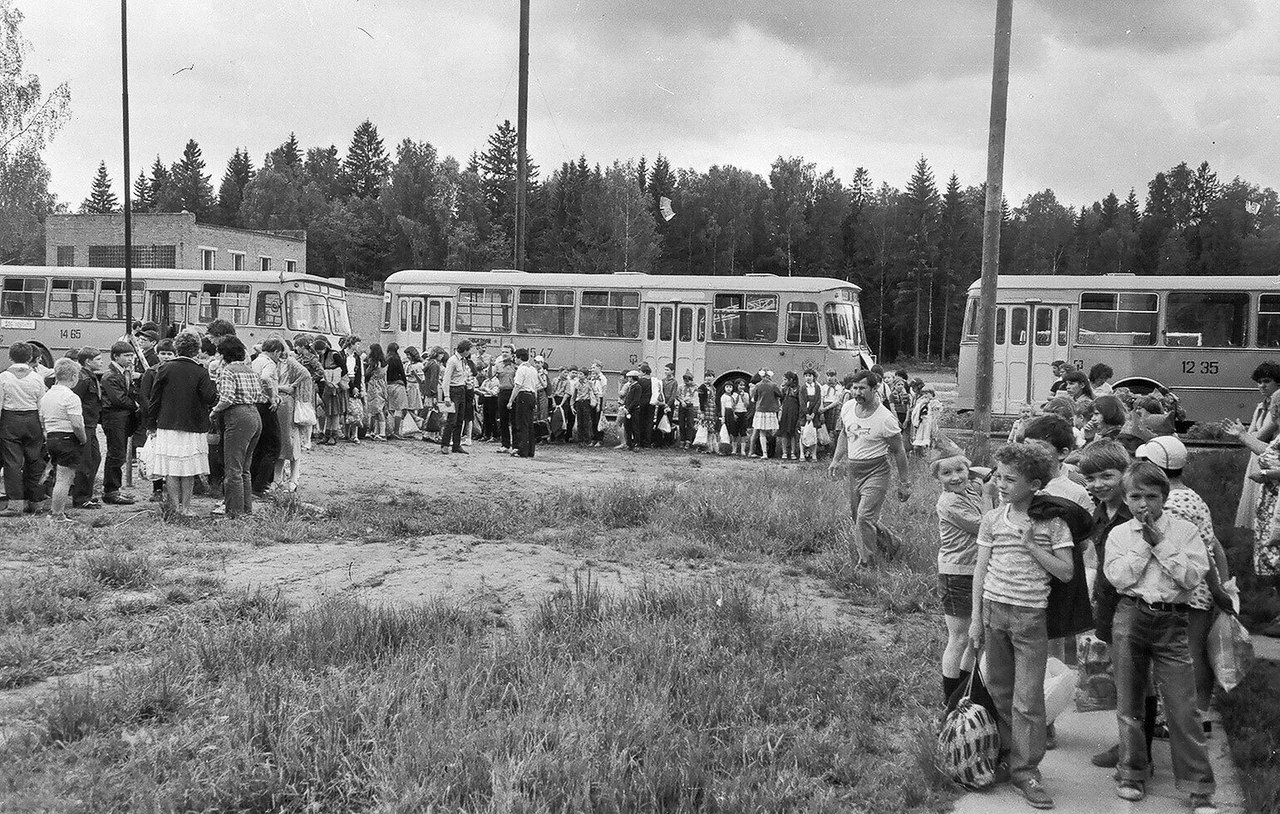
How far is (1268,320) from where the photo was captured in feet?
73.2

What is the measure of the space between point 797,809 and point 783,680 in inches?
63.3

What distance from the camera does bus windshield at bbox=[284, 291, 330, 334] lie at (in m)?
27.5

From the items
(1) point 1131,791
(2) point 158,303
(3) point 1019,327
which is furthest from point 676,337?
(1) point 1131,791

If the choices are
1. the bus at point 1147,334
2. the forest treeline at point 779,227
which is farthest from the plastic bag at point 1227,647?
the forest treeline at point 779,227

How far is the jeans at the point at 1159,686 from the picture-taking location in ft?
16.0

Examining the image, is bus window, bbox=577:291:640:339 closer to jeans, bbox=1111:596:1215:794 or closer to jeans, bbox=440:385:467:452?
jeans, bbox=440:385:467:452

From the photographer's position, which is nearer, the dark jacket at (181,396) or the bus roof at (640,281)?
the dark jacket at (181,396)

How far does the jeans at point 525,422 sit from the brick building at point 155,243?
35.9 meters

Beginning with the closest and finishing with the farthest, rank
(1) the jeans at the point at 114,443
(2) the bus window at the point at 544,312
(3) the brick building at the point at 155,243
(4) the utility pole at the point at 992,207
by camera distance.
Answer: (1) the jeans at the point at 114,443 → (4) the utility pole at the point at 992,207 → (2) the bus window at the point at 544,312 → (3) the brick building at the point at 155,243

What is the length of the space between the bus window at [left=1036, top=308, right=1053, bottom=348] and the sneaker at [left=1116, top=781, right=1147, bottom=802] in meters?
20.5

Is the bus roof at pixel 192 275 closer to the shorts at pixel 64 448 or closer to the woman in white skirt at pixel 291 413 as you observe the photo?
the woman in white skirt at pixel 291 413

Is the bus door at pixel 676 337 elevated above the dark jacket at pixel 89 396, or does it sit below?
above

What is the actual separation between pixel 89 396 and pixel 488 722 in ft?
26.6

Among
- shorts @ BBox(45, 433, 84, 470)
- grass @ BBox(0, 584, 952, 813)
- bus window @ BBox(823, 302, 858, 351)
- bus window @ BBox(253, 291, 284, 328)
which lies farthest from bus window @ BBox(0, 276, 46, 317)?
Answer: grass @ BBox(0, 584, 952, 813)
